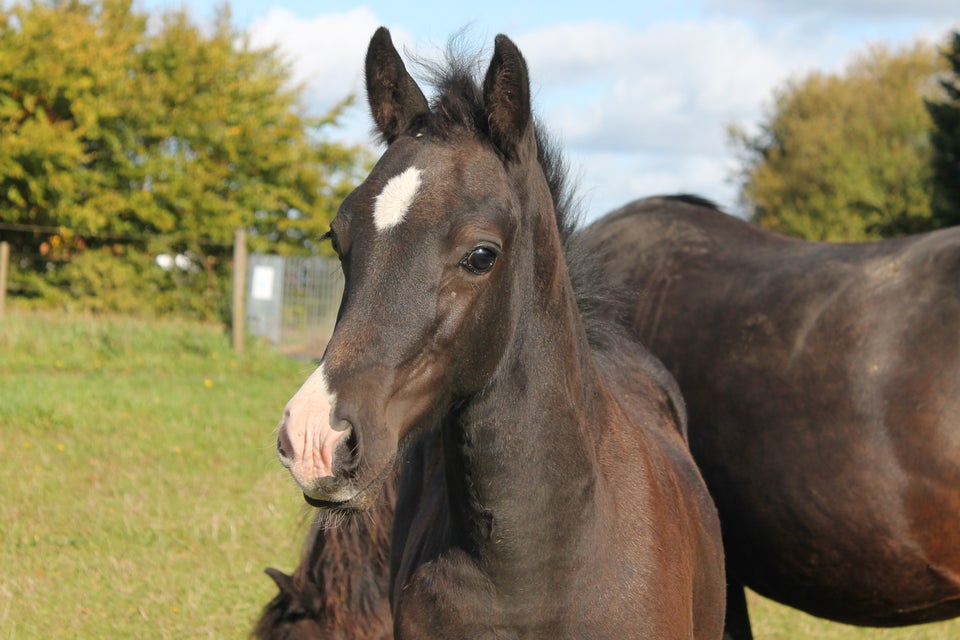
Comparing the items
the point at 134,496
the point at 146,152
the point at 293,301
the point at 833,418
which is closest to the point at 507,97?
the point at 833,418

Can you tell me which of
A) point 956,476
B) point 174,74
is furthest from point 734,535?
point 174,74

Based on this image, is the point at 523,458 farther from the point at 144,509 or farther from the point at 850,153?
the point at 850,153

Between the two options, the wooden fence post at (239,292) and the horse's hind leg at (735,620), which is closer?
the horse's hind leg at (735,620)

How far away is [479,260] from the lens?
7.93ft

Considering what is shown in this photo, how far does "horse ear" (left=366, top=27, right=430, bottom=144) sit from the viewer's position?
272 cm

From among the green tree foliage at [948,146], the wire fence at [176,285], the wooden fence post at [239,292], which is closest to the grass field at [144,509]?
the wooden fence post at [239,292]

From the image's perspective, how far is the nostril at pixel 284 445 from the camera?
7.00 feet

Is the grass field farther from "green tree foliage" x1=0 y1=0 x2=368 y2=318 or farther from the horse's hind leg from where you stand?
"green tree foliage" x1=0 y1=0 x2=368 y2=318

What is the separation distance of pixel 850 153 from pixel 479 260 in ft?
121

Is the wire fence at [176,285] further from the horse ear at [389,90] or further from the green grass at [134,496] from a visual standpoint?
the horse ear at [389,90]

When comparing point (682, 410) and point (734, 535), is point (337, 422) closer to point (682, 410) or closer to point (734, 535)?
point (682, 410)

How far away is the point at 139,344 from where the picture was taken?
42.1ft

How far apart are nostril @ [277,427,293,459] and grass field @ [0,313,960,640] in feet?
4.26

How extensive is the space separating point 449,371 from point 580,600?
25.8 inches
